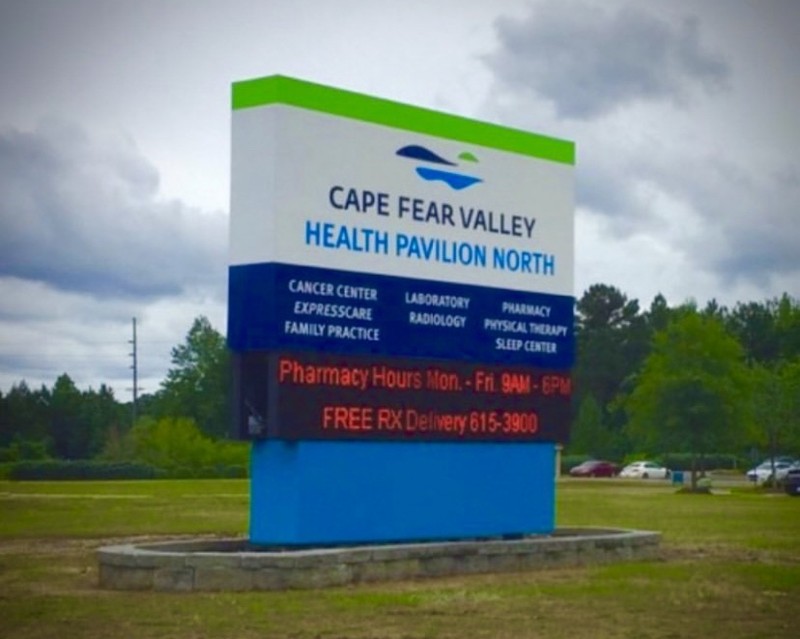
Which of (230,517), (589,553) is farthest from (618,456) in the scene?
(589,553)

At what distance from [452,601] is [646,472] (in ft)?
234

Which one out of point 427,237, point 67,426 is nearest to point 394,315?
point 427,237

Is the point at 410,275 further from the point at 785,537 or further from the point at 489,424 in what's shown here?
the point at 785,537

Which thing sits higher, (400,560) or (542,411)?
(542,411)

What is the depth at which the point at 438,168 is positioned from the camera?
2566 centimetres

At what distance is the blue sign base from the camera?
76.0 feet

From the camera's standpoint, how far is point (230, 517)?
39.9m

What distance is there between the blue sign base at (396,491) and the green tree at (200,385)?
91474mm

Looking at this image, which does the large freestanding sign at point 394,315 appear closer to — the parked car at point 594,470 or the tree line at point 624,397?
the tree line at point 624,397

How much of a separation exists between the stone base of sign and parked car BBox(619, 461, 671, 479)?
63.4 meters

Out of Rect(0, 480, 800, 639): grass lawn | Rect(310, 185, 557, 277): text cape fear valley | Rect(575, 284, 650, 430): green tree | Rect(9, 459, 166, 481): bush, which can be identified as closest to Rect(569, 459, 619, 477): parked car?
Rect(9, 459, 166, 481): bush

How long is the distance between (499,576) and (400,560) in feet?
5.67

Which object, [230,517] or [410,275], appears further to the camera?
[230,517]

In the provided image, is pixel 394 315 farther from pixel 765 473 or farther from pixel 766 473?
pixel 765 473
